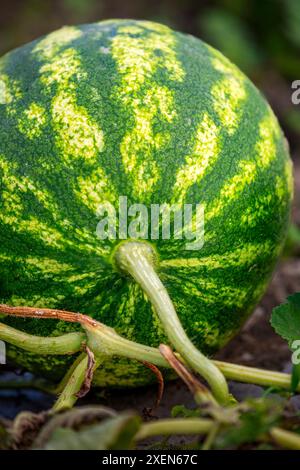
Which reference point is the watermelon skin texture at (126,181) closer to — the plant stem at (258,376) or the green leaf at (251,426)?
the plant stem at (258,376)

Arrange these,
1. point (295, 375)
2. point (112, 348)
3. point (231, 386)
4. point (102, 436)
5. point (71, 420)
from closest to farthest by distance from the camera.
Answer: point (102, 436), point (71, 420), point (295, 375), point (112, 348), point (231, 386)

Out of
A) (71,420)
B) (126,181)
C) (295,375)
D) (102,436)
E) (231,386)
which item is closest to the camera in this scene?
(102,436)

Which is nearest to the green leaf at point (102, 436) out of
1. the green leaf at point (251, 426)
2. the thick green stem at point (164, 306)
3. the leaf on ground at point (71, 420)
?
the leaf on ground at point (71, 420)

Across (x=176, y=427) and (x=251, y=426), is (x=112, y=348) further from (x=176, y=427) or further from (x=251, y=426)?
(x=251, y=426)

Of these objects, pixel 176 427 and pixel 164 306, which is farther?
pixel 164 306

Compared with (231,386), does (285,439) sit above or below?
above

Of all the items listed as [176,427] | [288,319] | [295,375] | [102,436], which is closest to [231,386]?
[288,319]

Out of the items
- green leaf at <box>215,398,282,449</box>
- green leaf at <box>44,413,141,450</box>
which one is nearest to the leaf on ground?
green leaf at <box>44,413,141,450</box>
